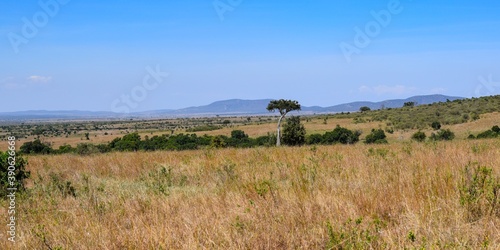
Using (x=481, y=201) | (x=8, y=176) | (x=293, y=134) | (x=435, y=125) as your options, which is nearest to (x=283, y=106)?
(x=293, y=134)

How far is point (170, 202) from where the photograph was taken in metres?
5.71

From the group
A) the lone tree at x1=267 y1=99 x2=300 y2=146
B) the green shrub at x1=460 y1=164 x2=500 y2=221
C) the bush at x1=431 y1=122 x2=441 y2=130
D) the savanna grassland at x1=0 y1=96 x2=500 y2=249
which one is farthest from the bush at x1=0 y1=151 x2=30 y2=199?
the bush at x1=431 y1=122 x2=441 y2=130

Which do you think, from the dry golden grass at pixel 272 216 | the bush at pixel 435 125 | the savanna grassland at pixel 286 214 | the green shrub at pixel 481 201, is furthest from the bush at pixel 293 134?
the green shrub at pixel 481 201

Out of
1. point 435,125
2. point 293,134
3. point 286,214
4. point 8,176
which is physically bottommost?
point 293,134

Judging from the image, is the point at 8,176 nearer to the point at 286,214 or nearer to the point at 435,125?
the point at 286,214

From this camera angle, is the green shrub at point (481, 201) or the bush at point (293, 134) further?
the bush at point (293, 134)

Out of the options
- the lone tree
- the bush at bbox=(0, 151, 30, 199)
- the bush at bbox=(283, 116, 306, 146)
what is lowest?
the bush at bbox=(283, 116, 306, 146)

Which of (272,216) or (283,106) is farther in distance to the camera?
(283,106)

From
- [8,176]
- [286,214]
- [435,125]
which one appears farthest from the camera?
[435,125]

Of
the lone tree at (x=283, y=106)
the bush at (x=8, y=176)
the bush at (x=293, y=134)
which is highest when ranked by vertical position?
the lone tree at (x=283, y=106)

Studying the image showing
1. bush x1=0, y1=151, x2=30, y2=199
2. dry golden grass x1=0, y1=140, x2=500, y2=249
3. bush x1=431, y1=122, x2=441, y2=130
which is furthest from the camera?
bush x1=431, y1=122, x2=441, y2=130

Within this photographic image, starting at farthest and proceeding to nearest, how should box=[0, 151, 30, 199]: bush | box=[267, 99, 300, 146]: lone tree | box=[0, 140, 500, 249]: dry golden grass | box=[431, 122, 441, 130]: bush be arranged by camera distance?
1. box=[431, 122, 441, 130]: bush
2. box=[267, 99, 300, 146]: lone tree
3. box=[0, 151, 30, 199]: bush
4. box=[0, 140, 500, 249]: dry golden grass

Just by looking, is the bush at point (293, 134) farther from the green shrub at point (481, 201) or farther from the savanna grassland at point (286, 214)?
the green shrub at point (481, 201)

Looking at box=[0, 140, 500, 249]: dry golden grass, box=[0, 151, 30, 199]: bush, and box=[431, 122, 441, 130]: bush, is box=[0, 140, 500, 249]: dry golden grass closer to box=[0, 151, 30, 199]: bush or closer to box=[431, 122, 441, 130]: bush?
box=[0, 151, 30, 199]: bush
